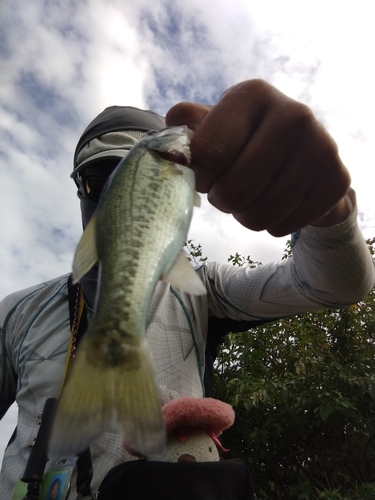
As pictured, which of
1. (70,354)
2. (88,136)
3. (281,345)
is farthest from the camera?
(281,345)

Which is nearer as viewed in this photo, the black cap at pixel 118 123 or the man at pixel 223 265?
the man at pixel 223 265

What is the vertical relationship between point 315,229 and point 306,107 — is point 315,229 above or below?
below

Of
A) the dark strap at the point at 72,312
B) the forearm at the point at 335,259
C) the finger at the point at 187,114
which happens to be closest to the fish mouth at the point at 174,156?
the finger at the point at 187,114

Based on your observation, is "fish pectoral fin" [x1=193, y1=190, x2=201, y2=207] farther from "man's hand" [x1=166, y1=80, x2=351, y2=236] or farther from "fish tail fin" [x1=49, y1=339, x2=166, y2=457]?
"fish tail fin" [x1=49, y1=339, x2=166, y2=457]

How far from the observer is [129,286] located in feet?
2.75

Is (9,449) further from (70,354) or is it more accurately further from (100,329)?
(100,329)

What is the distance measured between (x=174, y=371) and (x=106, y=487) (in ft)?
2.15

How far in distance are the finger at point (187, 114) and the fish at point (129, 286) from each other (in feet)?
0.84

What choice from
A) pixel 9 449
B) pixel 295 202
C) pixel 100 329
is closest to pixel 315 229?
pixel 295 202

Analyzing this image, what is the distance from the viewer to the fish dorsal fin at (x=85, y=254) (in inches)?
35.2

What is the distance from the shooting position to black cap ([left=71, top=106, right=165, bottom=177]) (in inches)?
88.7

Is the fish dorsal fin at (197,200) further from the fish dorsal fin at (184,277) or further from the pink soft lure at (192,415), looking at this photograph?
the pink soft lure at (192,415)

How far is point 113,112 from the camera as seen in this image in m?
2.40

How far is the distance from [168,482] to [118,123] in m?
1.83
